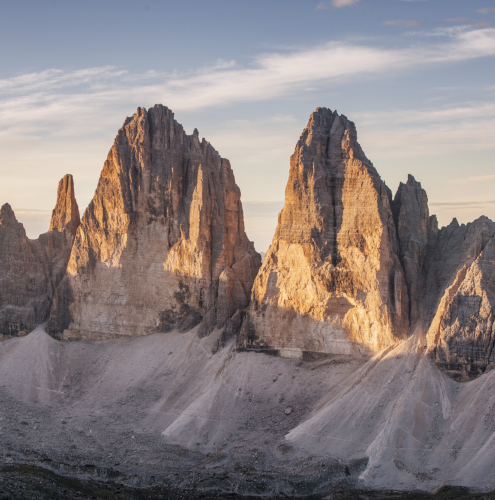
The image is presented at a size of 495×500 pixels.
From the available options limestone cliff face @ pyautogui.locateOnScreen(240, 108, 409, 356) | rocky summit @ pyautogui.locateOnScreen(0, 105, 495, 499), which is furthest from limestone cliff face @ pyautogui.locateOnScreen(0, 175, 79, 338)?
limestone cliff face @ pyautogui.locateOnScreen(240, 108, 409, 356)

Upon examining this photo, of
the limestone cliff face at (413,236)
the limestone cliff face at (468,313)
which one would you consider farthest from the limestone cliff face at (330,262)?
the limestone cliff face at (468,313)

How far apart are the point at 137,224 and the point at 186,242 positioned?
18.7 ft

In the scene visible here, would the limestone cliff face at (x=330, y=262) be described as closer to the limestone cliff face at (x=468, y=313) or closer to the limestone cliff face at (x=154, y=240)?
the limestone cliff face at (x=468, y=313)

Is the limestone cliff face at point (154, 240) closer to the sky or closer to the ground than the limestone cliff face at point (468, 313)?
closer to the sky

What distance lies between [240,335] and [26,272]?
27.3 meters

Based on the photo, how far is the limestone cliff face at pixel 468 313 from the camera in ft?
186

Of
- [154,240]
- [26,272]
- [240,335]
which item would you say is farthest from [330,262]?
[26,272]

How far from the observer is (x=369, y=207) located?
210 feet

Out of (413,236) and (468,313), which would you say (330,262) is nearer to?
(413,236)

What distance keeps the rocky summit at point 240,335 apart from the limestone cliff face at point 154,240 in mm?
191

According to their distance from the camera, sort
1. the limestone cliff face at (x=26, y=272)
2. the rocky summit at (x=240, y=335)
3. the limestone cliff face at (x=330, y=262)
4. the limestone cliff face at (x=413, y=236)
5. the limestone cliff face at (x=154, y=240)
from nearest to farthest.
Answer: the rocky summit at (x=240, y=335), the limestone cliff face at (x=330, y=262), the limestone cliff face at (x=413, y=236), the limestone cliff face at (x=154, y=240), the limestone cliff face at (x=26, y=272)

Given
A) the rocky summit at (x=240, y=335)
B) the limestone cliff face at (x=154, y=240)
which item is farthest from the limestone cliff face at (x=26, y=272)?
the limestone cliff face at (x=154, y=240)

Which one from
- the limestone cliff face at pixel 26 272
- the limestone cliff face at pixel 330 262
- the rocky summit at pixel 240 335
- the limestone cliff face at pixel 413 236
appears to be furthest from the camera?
the limestone cliff face at pixel 26 272

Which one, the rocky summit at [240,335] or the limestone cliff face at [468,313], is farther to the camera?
the limestone cliff face at [468,313]
